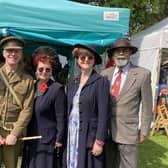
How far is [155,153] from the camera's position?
6.88m

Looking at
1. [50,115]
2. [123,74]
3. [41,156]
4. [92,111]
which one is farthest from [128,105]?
[41,156]

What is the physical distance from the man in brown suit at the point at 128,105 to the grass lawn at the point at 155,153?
7.37 feet

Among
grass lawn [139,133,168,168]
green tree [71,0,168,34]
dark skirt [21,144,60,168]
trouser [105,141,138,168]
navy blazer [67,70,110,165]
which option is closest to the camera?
navy blazer [67,70,110,165]

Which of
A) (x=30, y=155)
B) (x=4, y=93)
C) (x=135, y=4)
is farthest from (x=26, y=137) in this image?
(x=135, y=4)

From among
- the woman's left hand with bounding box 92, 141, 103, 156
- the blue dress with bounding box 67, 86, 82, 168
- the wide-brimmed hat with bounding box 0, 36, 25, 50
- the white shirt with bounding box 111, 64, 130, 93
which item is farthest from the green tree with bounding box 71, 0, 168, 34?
the woman's left hand with bounding box 92, 141, 103, 156

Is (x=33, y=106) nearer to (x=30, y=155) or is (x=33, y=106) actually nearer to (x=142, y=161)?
(x=30, y=155)

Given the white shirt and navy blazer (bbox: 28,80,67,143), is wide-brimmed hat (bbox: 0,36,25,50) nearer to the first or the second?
navy blazer (bbox: 28,80,67,143)

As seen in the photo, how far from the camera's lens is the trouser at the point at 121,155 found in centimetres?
387

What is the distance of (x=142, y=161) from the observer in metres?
6.29

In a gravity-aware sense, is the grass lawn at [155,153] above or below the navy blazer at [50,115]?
below

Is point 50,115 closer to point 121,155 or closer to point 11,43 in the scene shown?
point 11,43

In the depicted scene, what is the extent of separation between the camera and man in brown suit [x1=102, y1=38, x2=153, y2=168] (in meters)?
3.77

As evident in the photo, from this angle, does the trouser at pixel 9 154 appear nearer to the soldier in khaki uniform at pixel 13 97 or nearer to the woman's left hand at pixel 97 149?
the soldier in khaki uniform at pixel 13 97

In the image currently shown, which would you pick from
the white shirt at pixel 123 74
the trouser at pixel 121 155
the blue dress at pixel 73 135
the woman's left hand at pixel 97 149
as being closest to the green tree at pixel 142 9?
the white shirt at pixel 123 74
